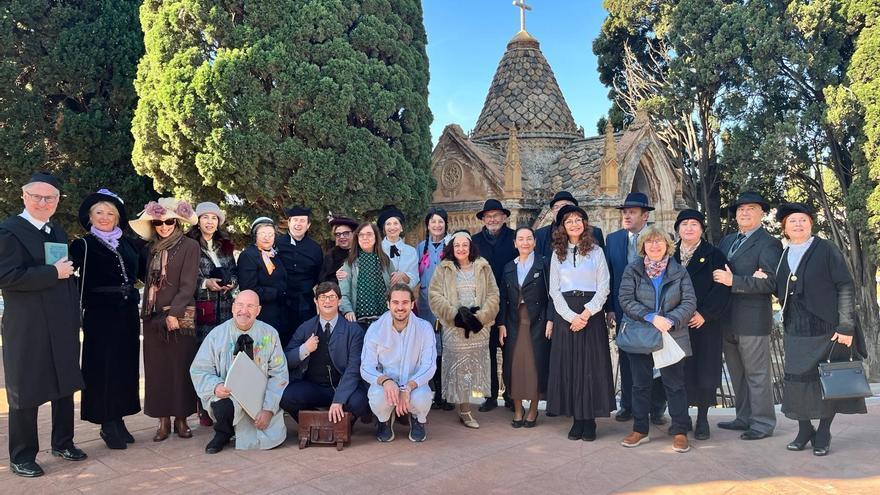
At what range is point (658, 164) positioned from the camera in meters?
14.1

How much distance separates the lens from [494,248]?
642 cm

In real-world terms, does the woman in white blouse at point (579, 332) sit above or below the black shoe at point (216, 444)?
above

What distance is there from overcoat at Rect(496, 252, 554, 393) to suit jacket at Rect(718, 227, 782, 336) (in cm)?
153

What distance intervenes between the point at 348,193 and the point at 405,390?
6.40m

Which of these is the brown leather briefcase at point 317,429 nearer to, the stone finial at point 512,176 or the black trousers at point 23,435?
the black trousers at point 23,435

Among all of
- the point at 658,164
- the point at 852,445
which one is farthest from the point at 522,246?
the point at 658,164

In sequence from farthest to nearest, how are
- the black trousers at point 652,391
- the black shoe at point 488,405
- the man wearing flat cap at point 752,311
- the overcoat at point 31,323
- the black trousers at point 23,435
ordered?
the black shoe at point 488,405 < the black trousers at point 652,391 < the man wearing flat cap at point 752,311 < the black trousers at point 23,435 < the overcoat at point 31,323

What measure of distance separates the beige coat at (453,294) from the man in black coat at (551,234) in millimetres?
667

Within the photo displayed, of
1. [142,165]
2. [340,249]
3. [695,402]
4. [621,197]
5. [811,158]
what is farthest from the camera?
[811,158]

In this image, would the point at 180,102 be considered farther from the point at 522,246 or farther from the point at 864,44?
the point at 864,44

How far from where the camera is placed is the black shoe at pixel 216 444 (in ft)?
16.4

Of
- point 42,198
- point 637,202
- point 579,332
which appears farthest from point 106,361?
point 637,202

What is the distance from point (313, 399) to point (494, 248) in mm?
2326

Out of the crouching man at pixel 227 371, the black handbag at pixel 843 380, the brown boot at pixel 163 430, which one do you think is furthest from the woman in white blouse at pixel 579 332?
the brown boot at pixel 163 430
